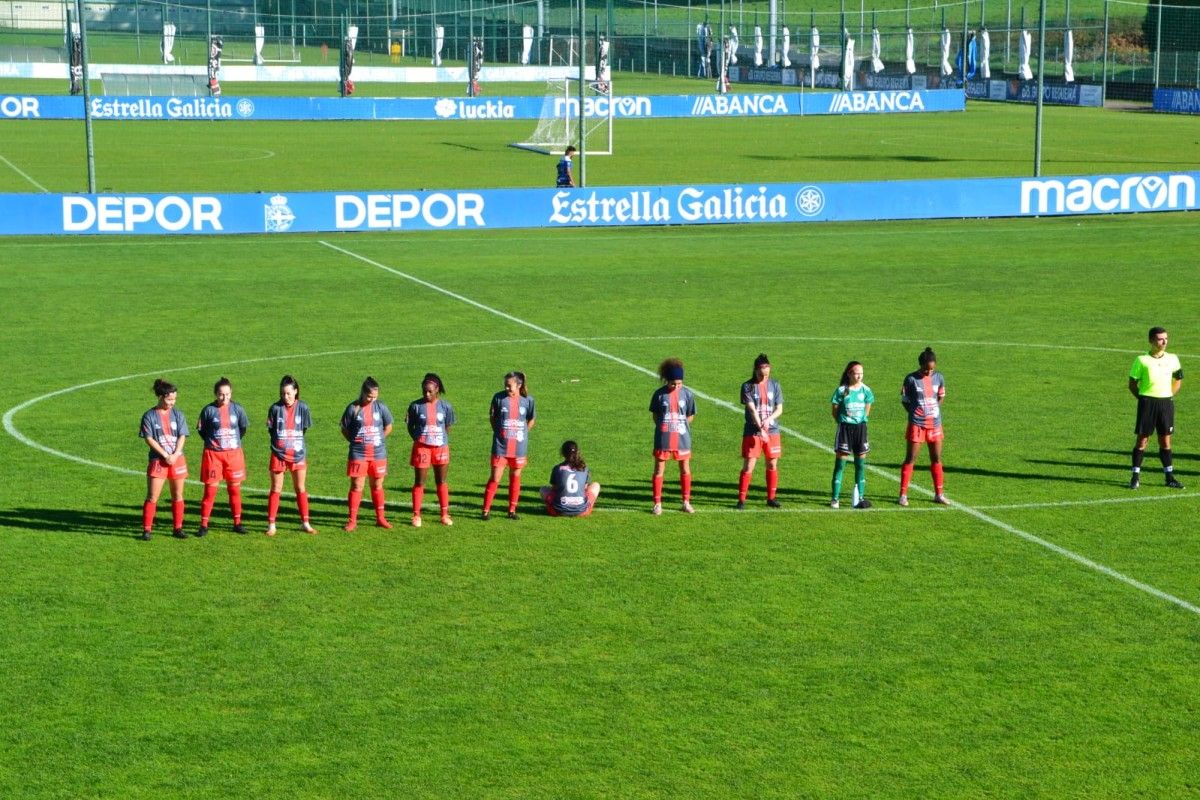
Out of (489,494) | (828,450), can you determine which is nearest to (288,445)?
(489,494)

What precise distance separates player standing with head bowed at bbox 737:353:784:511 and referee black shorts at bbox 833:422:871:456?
72cm

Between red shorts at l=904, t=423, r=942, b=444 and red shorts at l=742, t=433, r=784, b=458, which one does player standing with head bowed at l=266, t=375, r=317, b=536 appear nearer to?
red shorts at l=742, t=433, r=784, b=458

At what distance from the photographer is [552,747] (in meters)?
12.0

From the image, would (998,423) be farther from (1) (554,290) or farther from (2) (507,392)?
(1) (554,290)

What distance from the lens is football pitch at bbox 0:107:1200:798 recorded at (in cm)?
1188

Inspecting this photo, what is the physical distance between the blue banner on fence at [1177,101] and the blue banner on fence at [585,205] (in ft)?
155

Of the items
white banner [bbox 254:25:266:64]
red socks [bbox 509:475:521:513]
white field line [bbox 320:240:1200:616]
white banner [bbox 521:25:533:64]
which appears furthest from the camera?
white banner [bbox 254:25:266:64]

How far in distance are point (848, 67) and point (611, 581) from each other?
104m

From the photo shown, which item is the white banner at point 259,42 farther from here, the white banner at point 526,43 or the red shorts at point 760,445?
the red shorts at point 760,445

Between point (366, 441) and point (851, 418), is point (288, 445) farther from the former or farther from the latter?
point (851, 418)

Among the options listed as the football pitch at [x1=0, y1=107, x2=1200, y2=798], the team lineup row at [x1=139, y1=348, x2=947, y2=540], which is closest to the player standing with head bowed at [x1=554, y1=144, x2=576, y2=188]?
the football pitch at [x1=0, y1=107, x2=1200, y2=798]

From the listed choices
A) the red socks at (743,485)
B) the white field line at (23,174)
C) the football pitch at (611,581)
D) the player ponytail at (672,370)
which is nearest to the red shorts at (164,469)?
the football pitch at (611,581)

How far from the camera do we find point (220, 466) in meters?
17.6

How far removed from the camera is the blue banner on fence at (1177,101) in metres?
95.3
